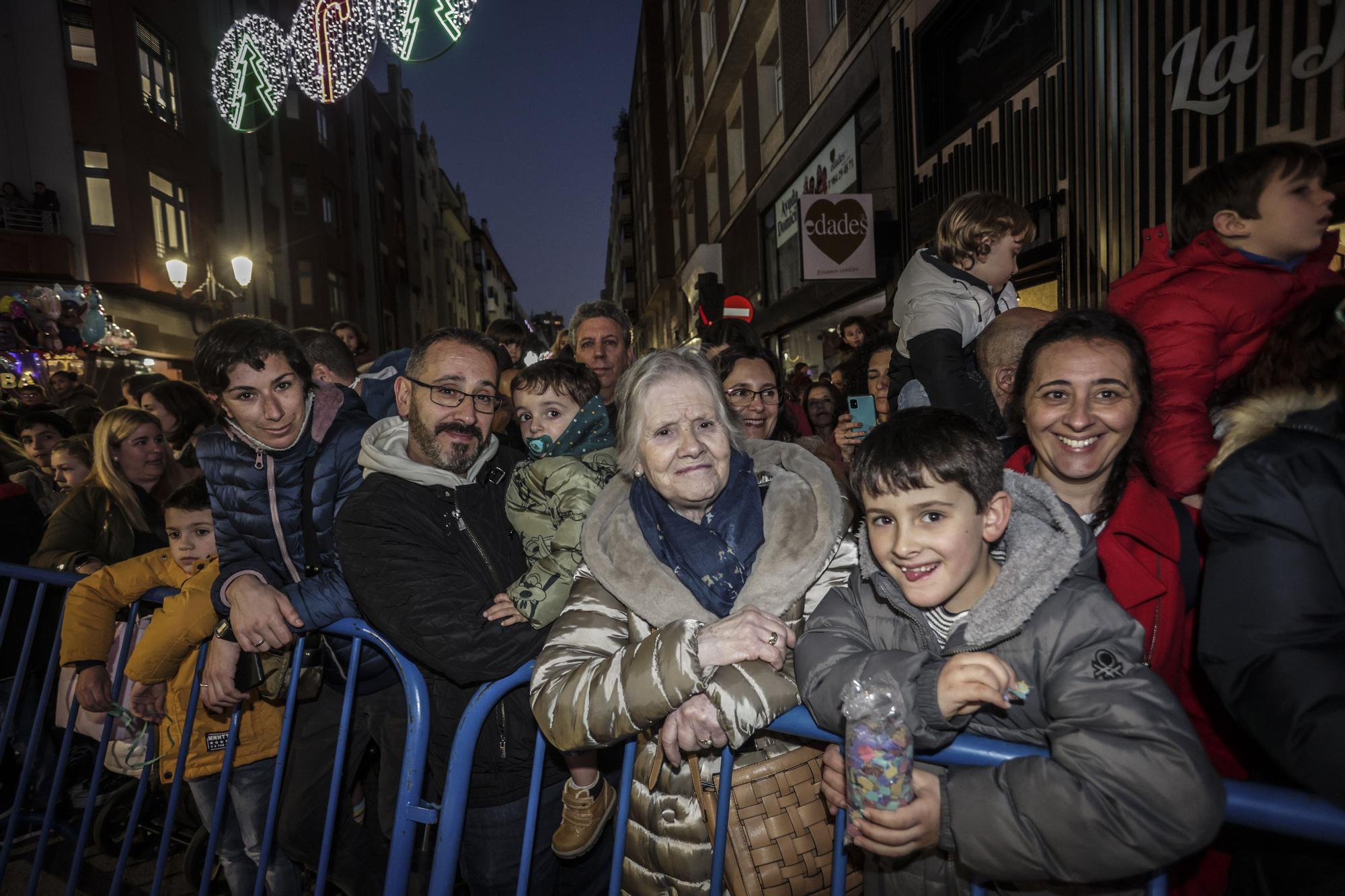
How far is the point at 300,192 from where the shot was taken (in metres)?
26.0

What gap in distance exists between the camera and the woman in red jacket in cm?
182

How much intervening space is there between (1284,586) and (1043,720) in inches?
22.4

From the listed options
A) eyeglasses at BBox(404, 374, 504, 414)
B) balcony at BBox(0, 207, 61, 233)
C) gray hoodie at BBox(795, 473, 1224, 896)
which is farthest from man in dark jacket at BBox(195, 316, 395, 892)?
balcony at BBox(0, 207, 61, 233)

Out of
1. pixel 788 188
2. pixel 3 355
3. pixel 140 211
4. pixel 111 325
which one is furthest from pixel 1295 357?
pixel 140 211

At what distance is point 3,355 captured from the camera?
10.5 metres

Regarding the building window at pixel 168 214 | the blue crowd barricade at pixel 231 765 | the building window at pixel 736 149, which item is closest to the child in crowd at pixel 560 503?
the blue crowd barricade at pixel 231 765

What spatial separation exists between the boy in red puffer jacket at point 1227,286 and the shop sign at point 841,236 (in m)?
7.19

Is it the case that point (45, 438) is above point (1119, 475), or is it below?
above

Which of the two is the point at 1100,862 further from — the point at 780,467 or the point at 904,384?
the point at 904,384

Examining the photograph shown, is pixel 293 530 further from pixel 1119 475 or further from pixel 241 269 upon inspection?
pixel 241 269

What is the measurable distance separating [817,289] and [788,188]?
3.37 m

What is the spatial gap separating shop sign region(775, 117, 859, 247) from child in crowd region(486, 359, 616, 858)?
8.09m

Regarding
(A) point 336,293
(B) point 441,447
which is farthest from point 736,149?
(A) point 336,293

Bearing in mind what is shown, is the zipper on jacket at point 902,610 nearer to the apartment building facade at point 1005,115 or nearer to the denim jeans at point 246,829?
the denim jeans at point 246,829
